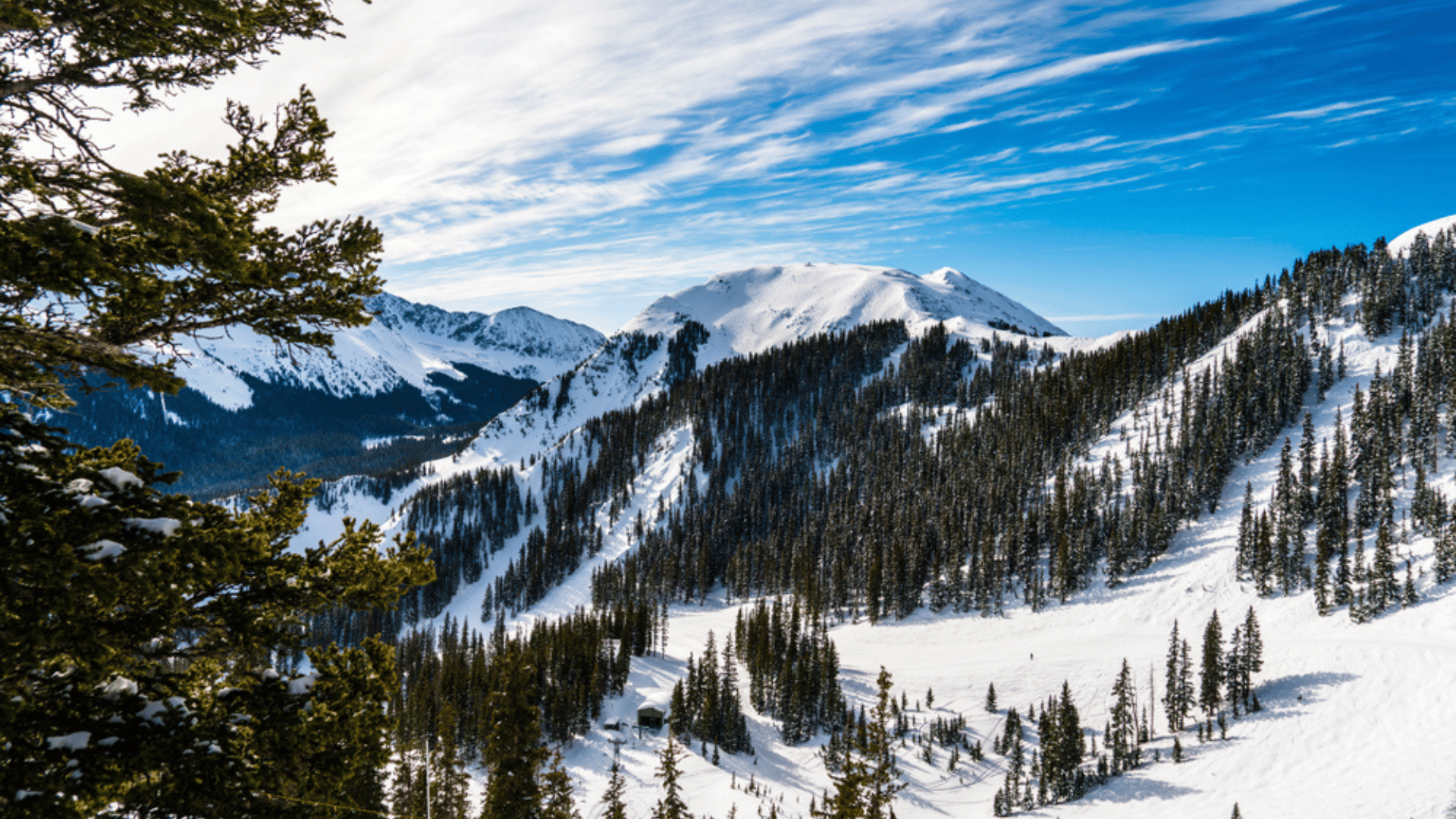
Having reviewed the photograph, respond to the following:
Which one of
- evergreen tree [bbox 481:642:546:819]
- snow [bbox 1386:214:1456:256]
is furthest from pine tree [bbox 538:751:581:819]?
snow [bbox 1386:214:1456:256]

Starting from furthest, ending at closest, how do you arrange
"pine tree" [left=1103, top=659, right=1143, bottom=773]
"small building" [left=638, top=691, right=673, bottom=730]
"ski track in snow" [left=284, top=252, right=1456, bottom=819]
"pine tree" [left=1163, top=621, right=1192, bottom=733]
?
1. "pine tree" [left=1163, top=621, right=1192, bottom=733]
2. "small building" [left=638, top=691, right=673, bottom=730]
3. "pine tree" [left=1103, top=659, right=1143, bottom=773]
4. "ski track in snow" [left=284, top=252, right=1456, bottom=819]

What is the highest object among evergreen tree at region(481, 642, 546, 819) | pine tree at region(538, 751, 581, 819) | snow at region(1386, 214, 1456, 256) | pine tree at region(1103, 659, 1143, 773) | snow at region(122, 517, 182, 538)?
snow at region(1386, 214, 1456, 256)

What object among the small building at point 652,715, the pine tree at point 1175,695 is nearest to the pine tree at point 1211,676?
the pine tree at point 1175,695

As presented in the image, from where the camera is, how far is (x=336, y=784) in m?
7.42

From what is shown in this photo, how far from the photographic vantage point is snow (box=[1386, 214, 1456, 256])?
529 ft

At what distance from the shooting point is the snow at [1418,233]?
161m

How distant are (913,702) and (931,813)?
2101cm

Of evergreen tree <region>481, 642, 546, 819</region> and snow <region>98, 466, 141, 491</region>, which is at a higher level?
snow <region>98, 466, 141, 491</region>

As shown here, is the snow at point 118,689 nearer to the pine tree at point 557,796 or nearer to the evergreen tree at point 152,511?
the evergreen tree at point 152,511

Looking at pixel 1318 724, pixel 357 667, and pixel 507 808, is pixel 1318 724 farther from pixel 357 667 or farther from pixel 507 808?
pixel 357 667

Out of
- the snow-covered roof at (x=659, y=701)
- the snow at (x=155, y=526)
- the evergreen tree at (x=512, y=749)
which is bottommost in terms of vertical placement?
the snow-covered roof at (x=659, y=701)

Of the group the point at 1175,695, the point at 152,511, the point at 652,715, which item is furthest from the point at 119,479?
the point at 1175,695

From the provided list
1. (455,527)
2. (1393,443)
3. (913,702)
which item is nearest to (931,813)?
Answer: (913,702)

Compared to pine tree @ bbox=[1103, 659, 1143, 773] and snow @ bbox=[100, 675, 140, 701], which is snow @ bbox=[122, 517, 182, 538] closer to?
snow @ bbox=[100, 675, 140, 701]
